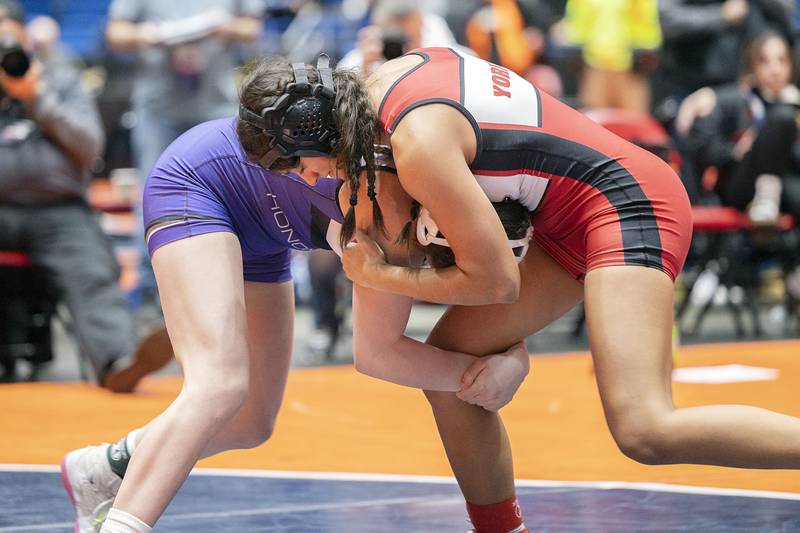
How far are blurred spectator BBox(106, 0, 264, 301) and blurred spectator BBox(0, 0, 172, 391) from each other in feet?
2.61

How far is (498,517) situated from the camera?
3248 millimetres

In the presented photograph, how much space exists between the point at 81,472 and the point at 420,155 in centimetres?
140

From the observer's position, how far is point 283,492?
13.1 feet

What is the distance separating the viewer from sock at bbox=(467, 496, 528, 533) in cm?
325

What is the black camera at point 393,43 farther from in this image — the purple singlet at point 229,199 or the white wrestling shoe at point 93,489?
the white wrestling shoe at point 93,489

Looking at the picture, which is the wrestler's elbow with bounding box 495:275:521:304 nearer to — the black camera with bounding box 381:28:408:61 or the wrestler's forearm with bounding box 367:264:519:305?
the wrestler's forearm with bounding box 367:264:519:305

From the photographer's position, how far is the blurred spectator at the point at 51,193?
611cm

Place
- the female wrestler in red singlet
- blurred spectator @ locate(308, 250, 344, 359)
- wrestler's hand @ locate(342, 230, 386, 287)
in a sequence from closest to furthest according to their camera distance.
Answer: the female wrestler in red singlet, wrestler's hand @ locate(342, 230, 386, 287), blurred spectator @ locate(308, 250, 344, 359)

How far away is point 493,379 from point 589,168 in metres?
0.57

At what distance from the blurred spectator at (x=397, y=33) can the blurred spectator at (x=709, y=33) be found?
10.3 feet

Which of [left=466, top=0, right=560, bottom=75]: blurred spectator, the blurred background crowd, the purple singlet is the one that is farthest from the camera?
[left=466, top=0, right=560, bottom=75]: blurred spectator

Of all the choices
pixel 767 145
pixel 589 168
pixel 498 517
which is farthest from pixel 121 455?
pixel 767 145

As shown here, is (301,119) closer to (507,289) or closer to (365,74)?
(365,74)

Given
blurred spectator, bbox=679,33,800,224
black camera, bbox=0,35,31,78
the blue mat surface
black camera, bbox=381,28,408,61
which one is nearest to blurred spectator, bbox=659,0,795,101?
blurred spectator, bbox=679,33,800,224
